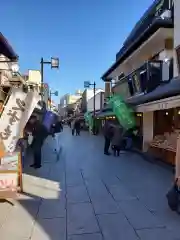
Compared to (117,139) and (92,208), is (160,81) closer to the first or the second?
(117,139)

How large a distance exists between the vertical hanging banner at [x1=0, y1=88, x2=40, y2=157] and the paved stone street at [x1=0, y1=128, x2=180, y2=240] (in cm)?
143

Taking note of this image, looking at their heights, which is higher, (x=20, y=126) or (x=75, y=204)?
(x=20, y=126)

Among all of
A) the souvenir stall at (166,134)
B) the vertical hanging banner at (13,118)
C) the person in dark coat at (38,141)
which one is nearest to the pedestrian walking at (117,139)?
the souvenir stall at (166,134)

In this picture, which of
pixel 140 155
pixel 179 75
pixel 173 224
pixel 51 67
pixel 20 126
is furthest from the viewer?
pixel 51 67

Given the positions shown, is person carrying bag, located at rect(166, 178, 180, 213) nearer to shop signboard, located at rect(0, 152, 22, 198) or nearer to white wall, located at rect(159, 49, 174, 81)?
shop signboard, located at rect(0, 152, 22, 198)

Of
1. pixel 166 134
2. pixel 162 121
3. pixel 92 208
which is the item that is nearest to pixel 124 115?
pixel 162 121

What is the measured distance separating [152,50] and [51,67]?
272 inches

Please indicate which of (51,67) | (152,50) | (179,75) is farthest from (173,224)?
(51,67)

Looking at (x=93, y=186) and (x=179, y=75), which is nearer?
(x=93, y=186)

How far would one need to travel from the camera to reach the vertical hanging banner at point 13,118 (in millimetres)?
6152

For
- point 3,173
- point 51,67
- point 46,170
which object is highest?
point 51,67

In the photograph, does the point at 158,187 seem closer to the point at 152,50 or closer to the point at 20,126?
the point at 20,126

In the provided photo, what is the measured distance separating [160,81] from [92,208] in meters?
8.28

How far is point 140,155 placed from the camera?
581 inches
